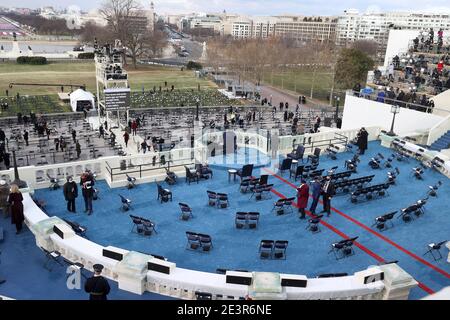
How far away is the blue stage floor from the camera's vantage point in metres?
10.8

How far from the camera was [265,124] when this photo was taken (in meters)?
36.3

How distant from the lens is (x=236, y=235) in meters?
12.9

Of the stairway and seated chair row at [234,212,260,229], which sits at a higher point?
the stairway

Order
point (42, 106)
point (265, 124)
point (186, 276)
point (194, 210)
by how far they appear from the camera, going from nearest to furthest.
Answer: point (186, 276) → point (194, 210) → point (265, 124) → point (42, 106)

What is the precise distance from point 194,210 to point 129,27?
256ft

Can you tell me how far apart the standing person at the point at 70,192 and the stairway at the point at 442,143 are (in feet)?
63.5

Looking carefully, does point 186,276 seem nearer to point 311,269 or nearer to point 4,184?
Result: point 311,269

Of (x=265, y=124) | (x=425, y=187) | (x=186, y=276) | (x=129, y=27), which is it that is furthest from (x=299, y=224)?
(x=129, y=27)

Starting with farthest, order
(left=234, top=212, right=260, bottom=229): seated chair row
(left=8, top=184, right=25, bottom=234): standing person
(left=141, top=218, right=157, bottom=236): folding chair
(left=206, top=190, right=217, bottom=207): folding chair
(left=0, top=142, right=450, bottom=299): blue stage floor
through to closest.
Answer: (left=206, top=190, right=217, bottom=207): folding chair → (left=234, top=212, right=260, bottom=229): seated chair row → (left=141, top=218, right=157, bottom=236): folding chair → (left=8, top=184, right=25, bottom=234): standing person → (left=0, top=142, right=450, bottom=299): blue stage floor

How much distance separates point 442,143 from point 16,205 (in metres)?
21.6

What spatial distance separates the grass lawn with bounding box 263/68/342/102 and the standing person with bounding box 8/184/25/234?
47.9 meters

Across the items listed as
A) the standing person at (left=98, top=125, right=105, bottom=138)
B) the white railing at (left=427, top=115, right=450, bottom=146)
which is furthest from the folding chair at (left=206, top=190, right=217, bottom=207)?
the standing person at (left=98, top=125, right=105, bottom=138)

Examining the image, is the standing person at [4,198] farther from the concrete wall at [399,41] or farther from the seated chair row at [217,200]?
the concrete wall at [399,41]

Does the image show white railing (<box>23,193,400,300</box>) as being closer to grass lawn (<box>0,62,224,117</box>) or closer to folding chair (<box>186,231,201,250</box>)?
folding chair (<box>186,231,201,250</box>)
